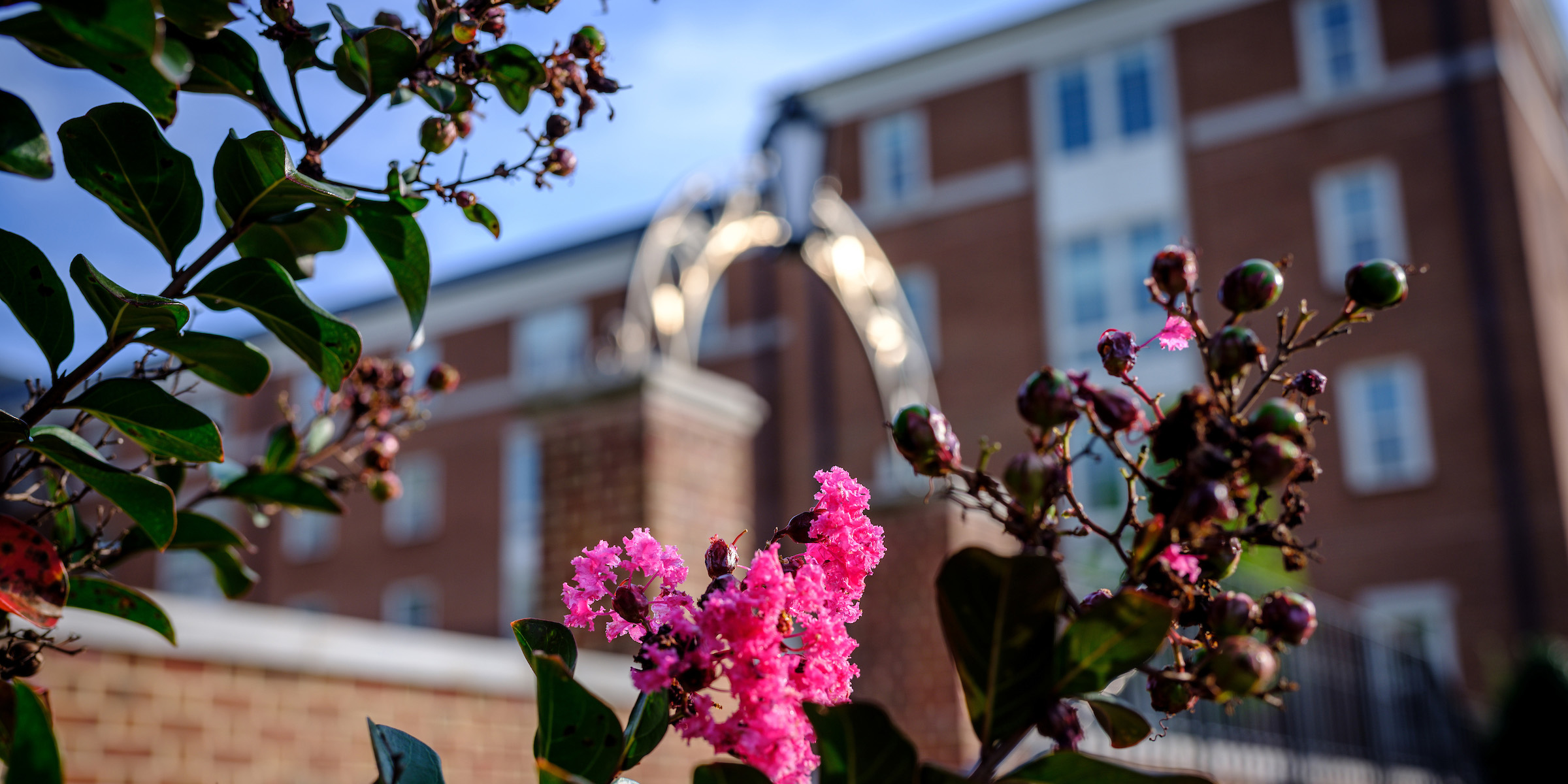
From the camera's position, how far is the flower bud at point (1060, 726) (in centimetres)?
76

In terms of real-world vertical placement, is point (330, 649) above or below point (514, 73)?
below

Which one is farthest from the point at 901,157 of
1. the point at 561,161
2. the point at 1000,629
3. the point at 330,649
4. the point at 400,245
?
the point at 1000,629

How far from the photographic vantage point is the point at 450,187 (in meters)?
1.05

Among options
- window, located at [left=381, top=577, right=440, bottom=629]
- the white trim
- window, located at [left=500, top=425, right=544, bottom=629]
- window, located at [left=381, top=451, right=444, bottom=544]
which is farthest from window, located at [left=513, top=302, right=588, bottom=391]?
the white trim

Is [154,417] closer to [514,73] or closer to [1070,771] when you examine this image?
[514,73]

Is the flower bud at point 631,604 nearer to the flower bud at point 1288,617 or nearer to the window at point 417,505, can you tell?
the flower bud at point 1288,617

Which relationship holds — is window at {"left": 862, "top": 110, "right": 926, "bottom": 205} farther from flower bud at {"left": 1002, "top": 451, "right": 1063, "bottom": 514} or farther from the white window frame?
flower bud at {"left": 1002, "top": 451, "right": 1063, "bottom": 514}

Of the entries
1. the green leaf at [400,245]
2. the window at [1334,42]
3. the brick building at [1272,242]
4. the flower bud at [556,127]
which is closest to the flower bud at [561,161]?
the flower bud at [556,127]

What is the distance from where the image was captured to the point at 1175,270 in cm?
87

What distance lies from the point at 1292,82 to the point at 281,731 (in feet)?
55.7

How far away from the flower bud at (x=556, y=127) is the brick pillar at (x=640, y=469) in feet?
13.1

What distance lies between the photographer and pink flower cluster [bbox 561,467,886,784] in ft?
2.48

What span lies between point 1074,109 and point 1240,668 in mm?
18986

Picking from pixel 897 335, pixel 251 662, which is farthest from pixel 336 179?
pixel 897 335
